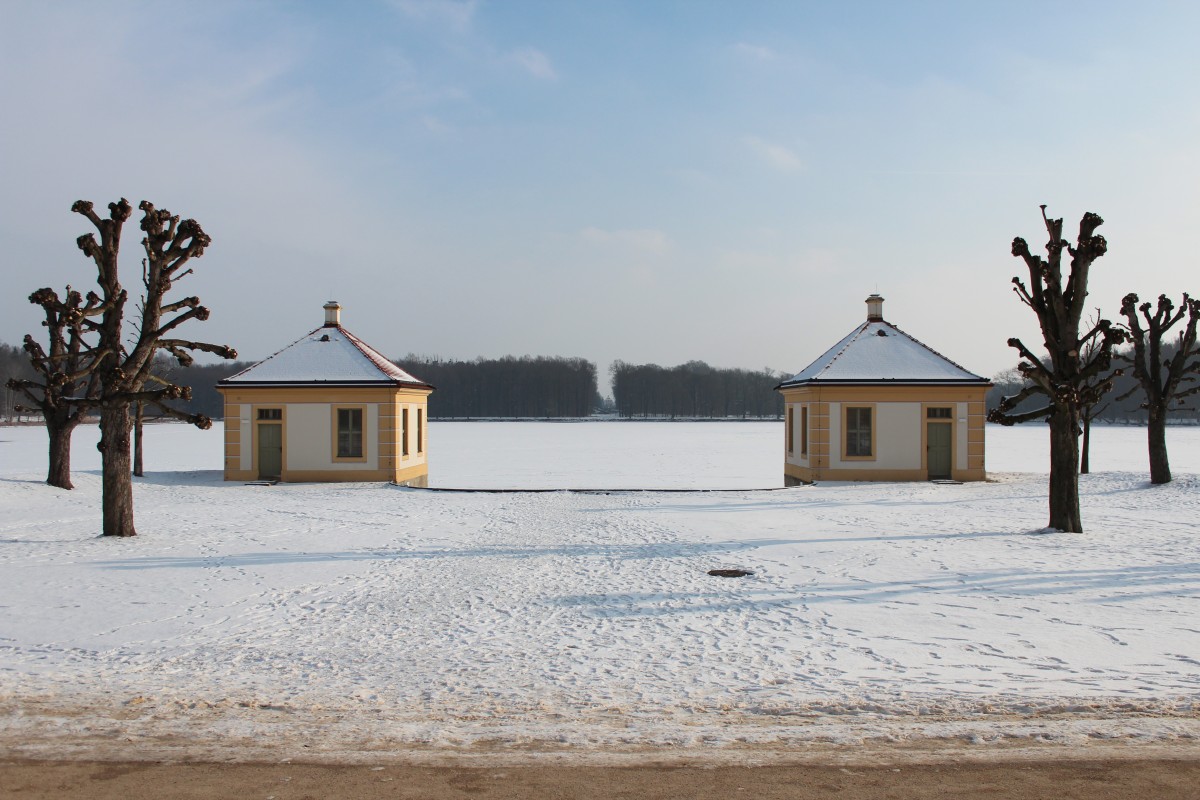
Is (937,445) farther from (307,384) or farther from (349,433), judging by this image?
(307,384)

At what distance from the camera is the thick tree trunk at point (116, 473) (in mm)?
12766

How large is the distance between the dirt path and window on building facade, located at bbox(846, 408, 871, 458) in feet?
62.8

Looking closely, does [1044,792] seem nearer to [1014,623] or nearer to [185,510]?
[1014,623]

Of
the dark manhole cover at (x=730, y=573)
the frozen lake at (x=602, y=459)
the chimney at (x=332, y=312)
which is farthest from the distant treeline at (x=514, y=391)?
the dark manhole cover at (x=730, y=573)

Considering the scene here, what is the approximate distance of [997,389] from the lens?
116 meters

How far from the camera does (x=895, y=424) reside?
75.9 feet

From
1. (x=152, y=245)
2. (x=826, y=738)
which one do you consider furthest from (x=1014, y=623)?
(x=152, y=245)

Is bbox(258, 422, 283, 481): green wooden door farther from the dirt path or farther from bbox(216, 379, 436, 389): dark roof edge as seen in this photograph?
the dirt path

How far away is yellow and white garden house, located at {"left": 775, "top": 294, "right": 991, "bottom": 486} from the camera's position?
23.1 meters

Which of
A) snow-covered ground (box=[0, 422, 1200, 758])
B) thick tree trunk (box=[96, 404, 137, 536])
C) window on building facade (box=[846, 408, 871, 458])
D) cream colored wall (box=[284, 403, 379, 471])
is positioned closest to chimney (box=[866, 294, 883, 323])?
window on building facade (box=[846, 408, 871, 458])

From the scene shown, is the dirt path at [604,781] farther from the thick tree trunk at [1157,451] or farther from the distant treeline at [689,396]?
the distant treeline at [689,396]

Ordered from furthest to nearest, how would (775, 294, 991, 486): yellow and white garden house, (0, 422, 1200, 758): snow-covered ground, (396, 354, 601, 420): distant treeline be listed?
(396, 354, 601, 420): distant treeline
(775, 294, 991, 486): yellow and white garden house
(0, 422, 1200, 758): snow-covered ground

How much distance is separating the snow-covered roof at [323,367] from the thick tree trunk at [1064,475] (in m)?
16.4

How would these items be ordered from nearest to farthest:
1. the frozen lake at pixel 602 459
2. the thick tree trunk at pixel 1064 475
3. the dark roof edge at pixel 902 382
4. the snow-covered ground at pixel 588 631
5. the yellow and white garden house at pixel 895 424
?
1. the snow-covered ground at pixel 588 631
2. the thick tree trunk at pixel 1064 475
3. the dark roof edge at pixel 902 382
4. the yellow and white garden house at pixel 895 424
5. the frozen lake at pixel 602 459
